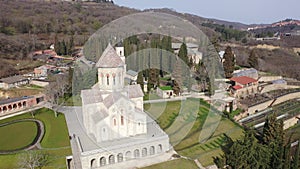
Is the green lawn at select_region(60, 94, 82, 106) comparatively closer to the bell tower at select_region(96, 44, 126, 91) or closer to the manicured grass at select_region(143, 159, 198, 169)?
the bell tower at select_region(96, 44, 126, 91)

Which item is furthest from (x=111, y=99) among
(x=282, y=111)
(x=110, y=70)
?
(x=282, y=111)

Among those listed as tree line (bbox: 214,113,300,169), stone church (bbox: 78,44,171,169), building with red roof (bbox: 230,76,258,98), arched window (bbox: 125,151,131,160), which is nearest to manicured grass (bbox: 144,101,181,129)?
stone church (bbox: 78,44,171,169)

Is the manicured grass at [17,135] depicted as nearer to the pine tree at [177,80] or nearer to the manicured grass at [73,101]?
the manicured grass at [73,101]

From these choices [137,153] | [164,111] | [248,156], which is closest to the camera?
[248,156]

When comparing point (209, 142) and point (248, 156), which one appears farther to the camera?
point (209, 142)

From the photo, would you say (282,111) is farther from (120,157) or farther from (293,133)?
(120,157)
